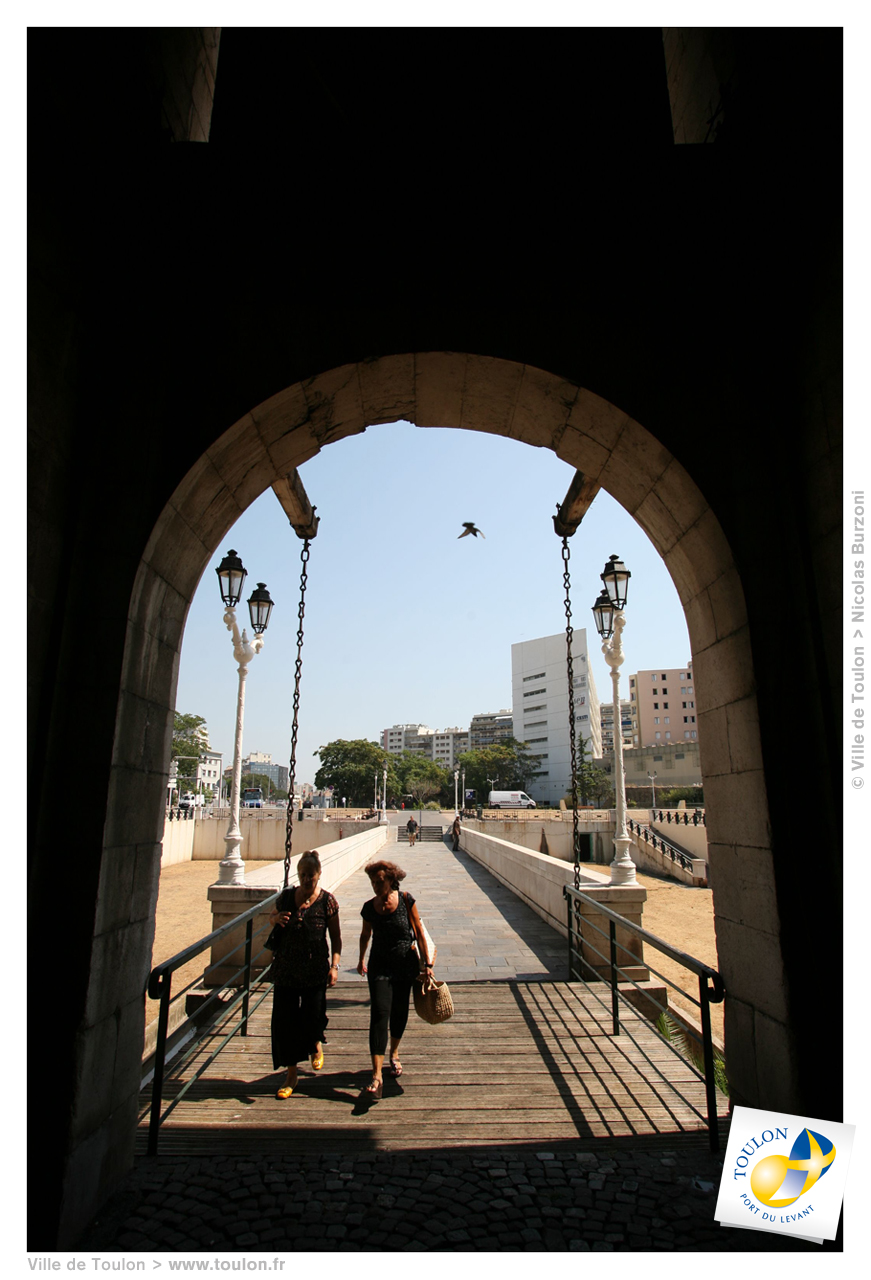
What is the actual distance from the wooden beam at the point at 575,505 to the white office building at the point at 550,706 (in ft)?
297

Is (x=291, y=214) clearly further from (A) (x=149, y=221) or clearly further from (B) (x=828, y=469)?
(B) (x=828, y=469)

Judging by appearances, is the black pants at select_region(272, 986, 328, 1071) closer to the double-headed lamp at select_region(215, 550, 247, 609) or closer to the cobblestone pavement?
the cobblestone pavement

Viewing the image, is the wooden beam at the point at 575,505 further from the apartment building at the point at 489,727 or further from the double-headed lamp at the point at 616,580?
the apartment building at the point at 489,727

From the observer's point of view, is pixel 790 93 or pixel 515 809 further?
pixel 515 809

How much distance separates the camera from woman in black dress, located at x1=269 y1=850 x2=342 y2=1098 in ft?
13.8

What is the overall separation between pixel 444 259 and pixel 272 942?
4535mm

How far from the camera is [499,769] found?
102625 mm

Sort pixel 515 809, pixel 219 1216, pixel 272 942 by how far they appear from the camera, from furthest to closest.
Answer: pixel 515 809 < pixel 272 942 < pixel 219 1216

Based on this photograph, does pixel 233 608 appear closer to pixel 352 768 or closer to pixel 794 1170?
pixel 794 1170

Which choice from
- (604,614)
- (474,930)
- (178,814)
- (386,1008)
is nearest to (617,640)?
(604,614)

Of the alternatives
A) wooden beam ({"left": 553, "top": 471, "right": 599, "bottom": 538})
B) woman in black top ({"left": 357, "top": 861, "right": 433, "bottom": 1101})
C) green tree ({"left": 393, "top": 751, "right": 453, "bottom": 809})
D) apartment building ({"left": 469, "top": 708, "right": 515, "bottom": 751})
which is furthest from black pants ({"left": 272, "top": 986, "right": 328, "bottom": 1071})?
apartment building ({"left": 469, "top": 708, "right": 515, "bottom": 751})

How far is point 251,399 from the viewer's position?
11.7 feet

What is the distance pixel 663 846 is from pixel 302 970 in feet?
113

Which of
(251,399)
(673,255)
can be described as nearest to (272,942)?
(251,399)
